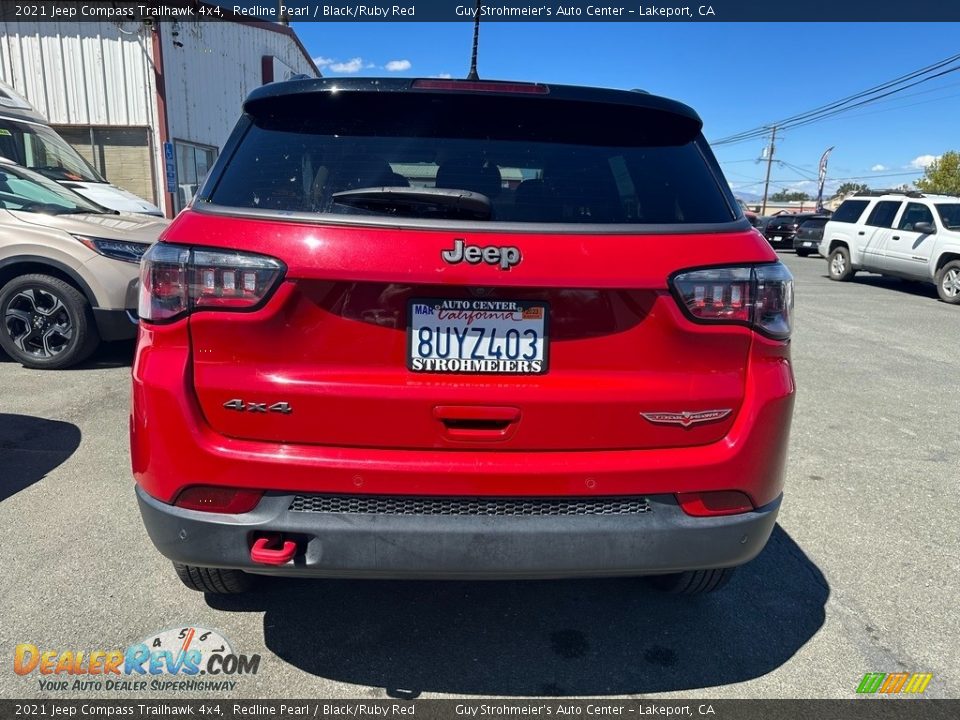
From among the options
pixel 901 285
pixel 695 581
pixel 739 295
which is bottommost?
pixel 901 285

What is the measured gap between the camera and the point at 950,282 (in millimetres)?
12188

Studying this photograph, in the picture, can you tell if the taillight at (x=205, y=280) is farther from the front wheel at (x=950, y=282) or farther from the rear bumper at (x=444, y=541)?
the front wheel at (x=950, y=282)

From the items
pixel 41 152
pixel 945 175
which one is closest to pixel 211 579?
pixel 41 152

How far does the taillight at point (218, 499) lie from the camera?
1948 mm

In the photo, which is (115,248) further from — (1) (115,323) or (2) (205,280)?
(2) (205,280)

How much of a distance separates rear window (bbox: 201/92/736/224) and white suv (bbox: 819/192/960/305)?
12.4 metres

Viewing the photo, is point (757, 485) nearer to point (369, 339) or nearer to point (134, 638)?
point (369, 339)

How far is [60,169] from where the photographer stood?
876cm

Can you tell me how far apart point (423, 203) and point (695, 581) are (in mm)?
1699

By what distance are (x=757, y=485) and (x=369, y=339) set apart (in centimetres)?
122

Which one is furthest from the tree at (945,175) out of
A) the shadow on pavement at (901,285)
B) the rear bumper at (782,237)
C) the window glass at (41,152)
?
the window glass at (41,152)

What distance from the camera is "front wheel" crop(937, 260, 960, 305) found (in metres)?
12.1

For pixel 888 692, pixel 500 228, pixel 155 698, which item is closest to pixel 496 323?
pixel 500 228

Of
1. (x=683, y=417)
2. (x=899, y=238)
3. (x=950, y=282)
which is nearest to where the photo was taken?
(x=683, y=417)
